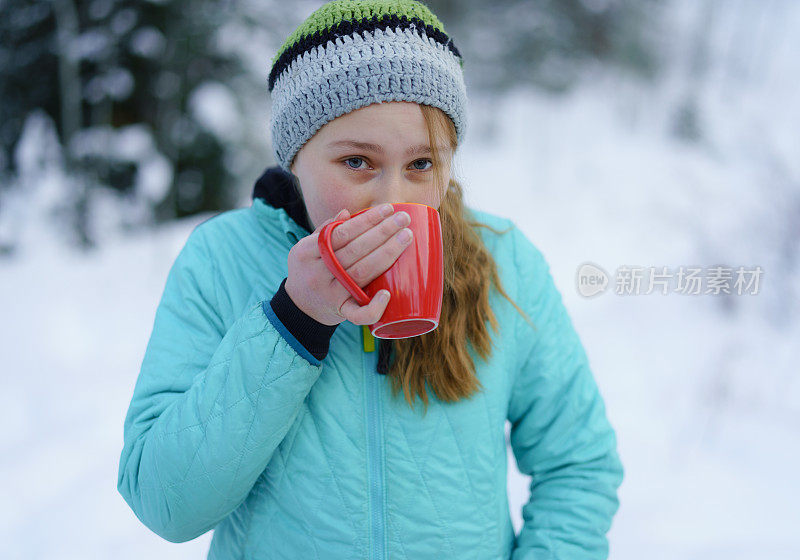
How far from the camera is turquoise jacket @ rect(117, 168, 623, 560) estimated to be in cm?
98

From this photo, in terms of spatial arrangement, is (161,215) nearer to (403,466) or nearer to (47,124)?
(47,124)

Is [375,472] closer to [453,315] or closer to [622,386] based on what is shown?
[453,315]

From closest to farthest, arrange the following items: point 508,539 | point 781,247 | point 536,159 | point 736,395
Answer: point 508,539 < point 736,395 < point 781,247 < point 536,159

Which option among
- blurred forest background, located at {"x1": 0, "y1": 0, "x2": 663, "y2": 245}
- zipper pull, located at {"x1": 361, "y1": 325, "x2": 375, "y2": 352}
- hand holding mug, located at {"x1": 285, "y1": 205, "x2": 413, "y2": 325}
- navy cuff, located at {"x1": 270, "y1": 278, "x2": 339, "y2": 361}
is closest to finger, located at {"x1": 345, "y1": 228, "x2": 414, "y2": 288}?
hand holding mug, located at {"x1": 285, "y1": 205, "x2": 413, "y2": 325}

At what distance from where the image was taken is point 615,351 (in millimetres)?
4004

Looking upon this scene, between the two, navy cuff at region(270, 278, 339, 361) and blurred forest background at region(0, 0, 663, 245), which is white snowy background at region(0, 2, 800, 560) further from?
navy cuff at region(270, 278, 339, 361)

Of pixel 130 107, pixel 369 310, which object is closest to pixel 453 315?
pixel 369 310

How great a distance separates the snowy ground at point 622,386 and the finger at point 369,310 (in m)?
0.57

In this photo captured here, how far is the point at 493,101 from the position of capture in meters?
10.8

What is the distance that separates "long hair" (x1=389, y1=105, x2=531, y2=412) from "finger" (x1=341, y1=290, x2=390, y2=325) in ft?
0.82

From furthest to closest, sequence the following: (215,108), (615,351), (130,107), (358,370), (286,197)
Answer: (130,107) → (215,108) → (615,351) → (286,197) → (358,370)

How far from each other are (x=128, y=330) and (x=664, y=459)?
12.9 feet

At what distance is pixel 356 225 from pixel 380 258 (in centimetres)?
7

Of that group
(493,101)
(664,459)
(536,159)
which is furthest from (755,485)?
(493,101)
